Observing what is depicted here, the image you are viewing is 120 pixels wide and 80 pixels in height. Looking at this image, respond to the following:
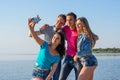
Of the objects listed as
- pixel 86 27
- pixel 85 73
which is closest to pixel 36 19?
pixel 86 27

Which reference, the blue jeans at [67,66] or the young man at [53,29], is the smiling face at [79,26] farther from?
the blue jeans at [67,66]

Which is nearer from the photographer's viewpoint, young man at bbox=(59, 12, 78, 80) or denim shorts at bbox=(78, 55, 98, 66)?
denim shorts at bbox=(78, 55, 98, 66)

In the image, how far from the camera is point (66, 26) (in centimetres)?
778

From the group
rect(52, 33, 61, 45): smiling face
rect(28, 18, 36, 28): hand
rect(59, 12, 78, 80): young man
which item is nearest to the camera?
rect(28, 18, 36, 28): hand

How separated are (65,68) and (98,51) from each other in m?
76.1

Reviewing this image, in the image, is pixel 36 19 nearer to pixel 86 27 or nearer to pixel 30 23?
pixel 30 23

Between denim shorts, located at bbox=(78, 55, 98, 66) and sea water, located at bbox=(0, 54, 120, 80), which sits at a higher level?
denim shorts, located at bbox=(78, 55, 98, 66)

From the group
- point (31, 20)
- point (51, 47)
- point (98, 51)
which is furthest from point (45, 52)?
point (98, 51)

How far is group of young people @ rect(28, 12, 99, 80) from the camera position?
700 cm

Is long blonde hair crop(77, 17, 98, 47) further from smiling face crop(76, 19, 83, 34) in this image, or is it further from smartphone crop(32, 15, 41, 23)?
smartphone crop(32, 15, 41, 23)

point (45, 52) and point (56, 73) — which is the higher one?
point (45, 52)

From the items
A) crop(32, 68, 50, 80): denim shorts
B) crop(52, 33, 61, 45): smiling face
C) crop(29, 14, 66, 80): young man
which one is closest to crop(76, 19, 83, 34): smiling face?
crop(52, 33, 61, 45): smiling face

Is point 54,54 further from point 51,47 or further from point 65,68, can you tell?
point 65,68

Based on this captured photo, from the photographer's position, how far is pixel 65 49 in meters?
7.41
